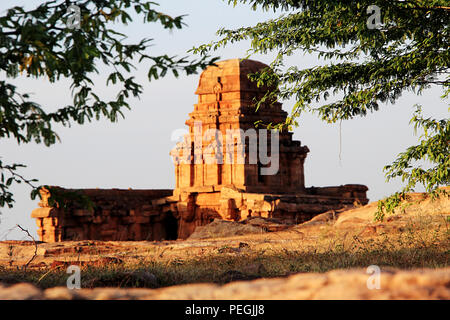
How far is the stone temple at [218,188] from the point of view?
2903cm

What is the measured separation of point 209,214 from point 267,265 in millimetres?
21118

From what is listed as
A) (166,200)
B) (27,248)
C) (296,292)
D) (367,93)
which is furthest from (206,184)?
(296,292)

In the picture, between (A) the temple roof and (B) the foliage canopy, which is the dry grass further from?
(A) the temple roof

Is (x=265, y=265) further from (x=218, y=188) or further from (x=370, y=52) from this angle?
(x=218, y=188)

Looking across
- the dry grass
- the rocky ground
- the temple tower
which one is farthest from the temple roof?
the dry grass

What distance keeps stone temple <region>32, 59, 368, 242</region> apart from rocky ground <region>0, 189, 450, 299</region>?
20.0ft

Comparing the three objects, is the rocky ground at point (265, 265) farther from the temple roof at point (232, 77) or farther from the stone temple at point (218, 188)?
the temple roof at point (232, 77)

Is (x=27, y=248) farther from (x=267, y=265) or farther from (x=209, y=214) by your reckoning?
(x=209, y=214)

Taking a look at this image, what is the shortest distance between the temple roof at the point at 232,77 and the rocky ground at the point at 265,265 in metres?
14.1

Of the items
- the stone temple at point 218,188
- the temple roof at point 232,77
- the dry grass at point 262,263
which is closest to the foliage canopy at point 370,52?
the dry grass at point 262,263

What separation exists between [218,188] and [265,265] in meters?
20.8

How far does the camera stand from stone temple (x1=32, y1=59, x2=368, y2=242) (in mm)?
29031

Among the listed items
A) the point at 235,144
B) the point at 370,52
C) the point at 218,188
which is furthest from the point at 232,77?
the point at 370,52

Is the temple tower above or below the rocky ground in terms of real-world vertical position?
above
